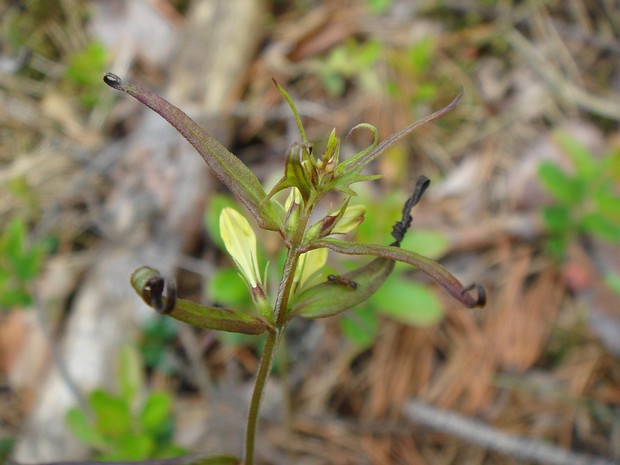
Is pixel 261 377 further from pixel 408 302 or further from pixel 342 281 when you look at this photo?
pixel 408 302

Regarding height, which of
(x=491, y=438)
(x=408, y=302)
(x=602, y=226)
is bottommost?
(x=491, y=438)

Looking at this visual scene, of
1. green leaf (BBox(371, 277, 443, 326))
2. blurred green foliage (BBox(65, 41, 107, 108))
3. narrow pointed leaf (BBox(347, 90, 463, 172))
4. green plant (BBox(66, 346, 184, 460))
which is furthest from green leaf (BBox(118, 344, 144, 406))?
blurred green foliage (BBox(65, 41, 107, 108))

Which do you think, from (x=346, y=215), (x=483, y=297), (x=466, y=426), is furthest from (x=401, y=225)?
(x=466, y=426)

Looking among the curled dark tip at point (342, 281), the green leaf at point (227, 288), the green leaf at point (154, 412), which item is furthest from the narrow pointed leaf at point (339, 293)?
the green leaf at point (227, 288)

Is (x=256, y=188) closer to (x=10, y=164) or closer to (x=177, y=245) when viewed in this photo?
(x=177, y=245)

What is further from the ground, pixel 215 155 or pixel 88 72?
pixel 88 72

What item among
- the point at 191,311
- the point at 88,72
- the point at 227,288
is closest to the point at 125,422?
the point at 227,288
